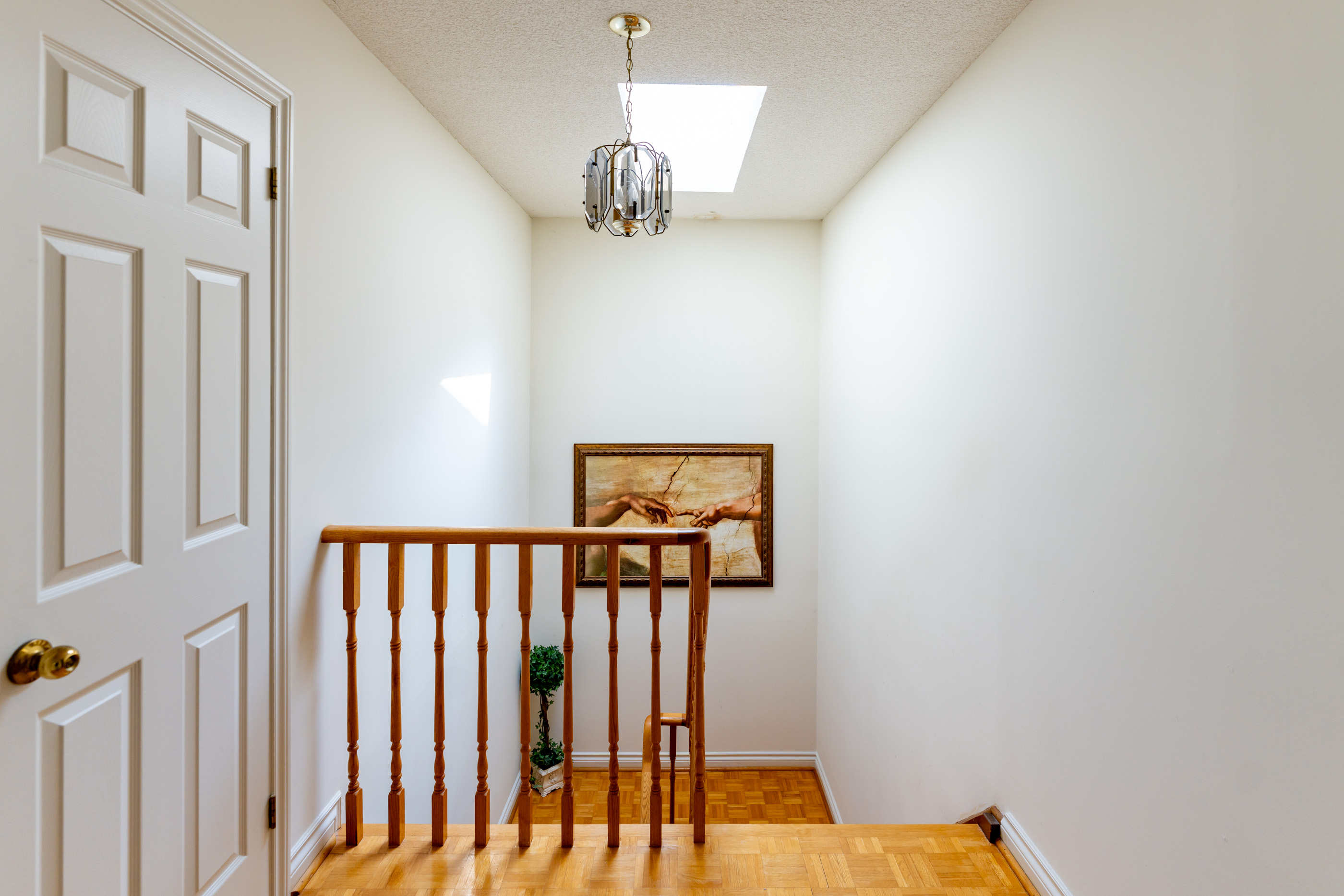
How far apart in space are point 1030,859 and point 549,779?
2659 mm

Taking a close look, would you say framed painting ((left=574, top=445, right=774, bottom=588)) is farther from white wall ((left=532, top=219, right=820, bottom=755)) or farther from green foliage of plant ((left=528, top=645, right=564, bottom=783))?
green foliage of plant ((left=528, top=645, right=564, bottom=783))

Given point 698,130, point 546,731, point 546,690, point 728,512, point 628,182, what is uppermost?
point 698,130

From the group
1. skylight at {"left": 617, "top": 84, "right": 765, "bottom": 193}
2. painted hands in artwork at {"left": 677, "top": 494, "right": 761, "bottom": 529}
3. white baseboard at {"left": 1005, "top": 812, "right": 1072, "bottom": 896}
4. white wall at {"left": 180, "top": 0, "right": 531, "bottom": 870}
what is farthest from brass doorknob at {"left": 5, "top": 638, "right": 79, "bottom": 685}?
painted hands in artwork at {"left": 677, "top": 494, "right": 761, "bottom": 529}

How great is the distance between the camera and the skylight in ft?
9.91

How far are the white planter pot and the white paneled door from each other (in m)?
2.30

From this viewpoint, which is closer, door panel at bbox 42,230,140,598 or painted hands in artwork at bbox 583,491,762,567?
door panel at bbox 42,230,140,598

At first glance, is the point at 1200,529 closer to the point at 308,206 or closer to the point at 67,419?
the point at 67,419

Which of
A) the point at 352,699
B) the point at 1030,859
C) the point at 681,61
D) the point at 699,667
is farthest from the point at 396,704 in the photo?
the point at 681,61

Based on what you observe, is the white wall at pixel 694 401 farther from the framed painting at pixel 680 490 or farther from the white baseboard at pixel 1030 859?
the white baseboard at pixel 1030 859

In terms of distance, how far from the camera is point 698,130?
3.35 m

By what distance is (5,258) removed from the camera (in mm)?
1017

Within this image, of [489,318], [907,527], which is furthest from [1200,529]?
[489,318]

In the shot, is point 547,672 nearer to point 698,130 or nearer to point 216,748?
point 216,748

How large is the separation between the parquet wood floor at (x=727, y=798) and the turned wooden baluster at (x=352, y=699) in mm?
1921
